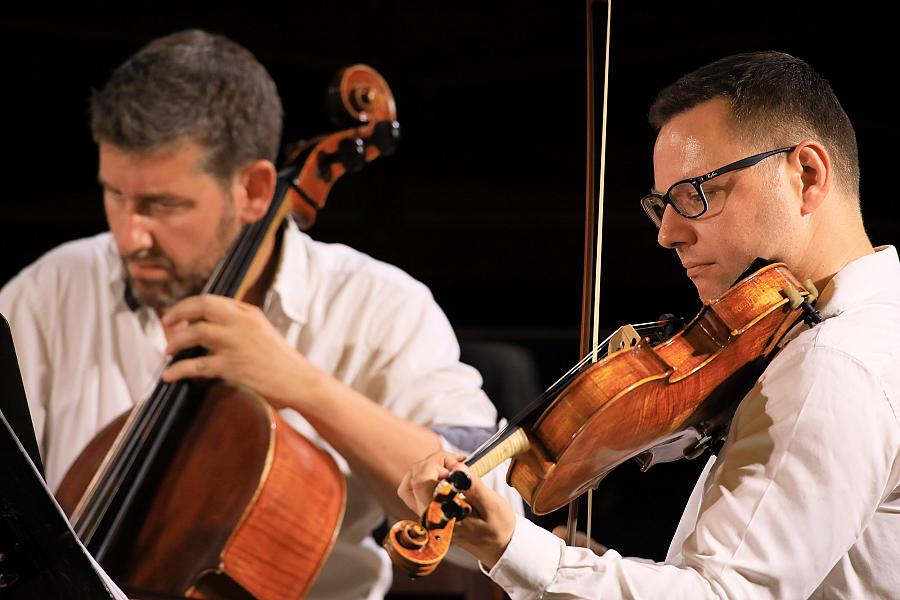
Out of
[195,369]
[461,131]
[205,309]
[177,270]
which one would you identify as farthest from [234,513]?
[461,131]

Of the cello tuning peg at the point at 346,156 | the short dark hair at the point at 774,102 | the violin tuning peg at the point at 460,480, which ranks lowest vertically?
the violin tuning peg at the point at 460,480

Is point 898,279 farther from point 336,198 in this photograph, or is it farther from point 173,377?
point 336,198

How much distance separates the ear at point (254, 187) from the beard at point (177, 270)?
3 centimetres

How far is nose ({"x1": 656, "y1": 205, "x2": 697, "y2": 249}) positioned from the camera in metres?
1.30

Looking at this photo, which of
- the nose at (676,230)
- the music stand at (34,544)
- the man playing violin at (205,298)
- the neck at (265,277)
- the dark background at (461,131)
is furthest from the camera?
the dark background at (461,131)

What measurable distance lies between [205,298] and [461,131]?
1.61 m

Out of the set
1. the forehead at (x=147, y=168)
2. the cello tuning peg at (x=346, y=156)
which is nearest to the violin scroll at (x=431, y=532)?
the cello tuning peg at (x=346, y=156)

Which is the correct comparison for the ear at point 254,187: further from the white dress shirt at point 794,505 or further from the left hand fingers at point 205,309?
the white dress shirt at point 794,505

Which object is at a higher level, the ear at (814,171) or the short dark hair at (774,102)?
the short dark hair at (774,102)

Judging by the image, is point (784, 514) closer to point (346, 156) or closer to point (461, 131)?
point (346, 156)

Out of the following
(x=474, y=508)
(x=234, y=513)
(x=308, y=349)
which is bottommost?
(x=234, y=513)

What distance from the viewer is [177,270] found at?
2.19 meters

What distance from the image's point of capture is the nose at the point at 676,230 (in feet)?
4.28

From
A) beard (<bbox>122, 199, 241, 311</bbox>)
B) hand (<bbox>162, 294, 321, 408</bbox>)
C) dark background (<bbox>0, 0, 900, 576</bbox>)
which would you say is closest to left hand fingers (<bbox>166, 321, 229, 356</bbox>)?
hand (<bbox>162, 294, 321, 408</bbox>)
